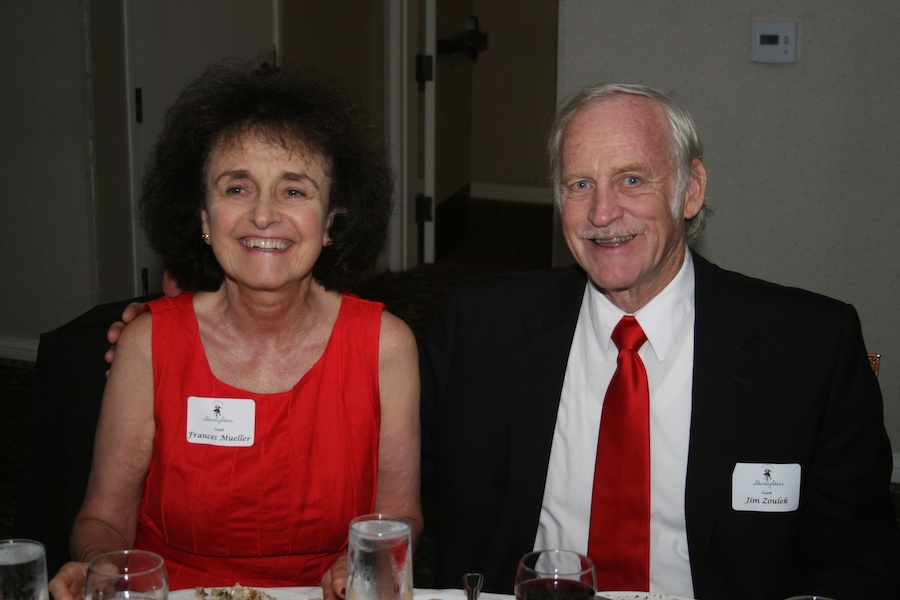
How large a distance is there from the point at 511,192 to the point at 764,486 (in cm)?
740

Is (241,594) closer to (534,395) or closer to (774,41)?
(534,395)

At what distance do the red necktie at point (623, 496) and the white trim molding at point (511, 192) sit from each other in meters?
7.15

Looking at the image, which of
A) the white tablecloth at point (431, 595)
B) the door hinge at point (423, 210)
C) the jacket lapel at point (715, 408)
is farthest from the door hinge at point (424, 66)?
the white tablecloth at point (431, 595)

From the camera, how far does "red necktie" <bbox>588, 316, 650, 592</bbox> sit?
181cm

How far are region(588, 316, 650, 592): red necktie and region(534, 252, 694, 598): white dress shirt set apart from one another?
0.05 m

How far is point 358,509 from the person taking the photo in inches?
81.5

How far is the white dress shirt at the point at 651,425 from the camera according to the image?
1.87 metres

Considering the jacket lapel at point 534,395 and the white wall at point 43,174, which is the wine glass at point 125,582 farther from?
the white wall at point 43,174

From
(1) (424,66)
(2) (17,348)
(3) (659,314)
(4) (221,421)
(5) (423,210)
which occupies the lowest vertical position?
(2) (17,348)

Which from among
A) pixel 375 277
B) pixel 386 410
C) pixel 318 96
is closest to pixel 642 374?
pixel 386 410

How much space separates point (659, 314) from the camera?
196 centimetres

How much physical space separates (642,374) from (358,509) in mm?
632

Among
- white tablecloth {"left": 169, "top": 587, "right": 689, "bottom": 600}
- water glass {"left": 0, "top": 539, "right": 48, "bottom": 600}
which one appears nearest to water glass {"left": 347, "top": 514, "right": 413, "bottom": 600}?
white tablecloth {"left": 169, "top": 587, "right": 689, "bottom": 600}

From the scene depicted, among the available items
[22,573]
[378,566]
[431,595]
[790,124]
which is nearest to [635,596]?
[431,595]
